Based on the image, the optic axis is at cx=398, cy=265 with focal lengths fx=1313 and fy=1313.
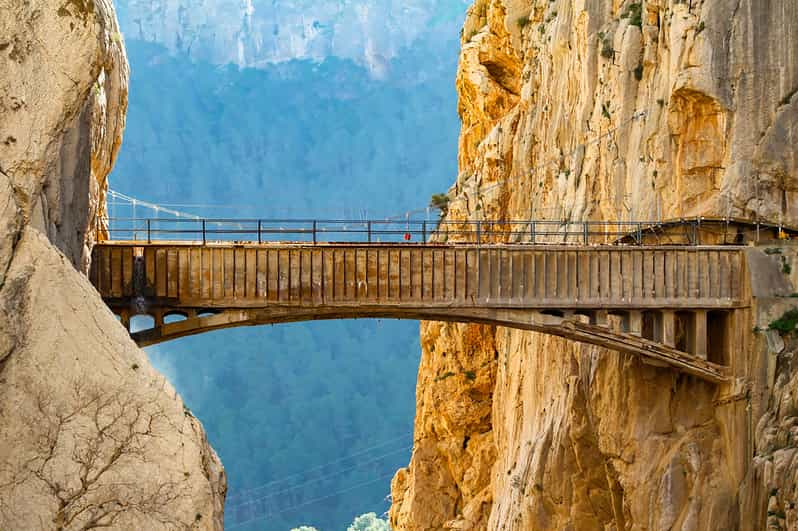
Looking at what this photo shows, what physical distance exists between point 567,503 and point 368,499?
7191 centimetres

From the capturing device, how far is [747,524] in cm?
3077

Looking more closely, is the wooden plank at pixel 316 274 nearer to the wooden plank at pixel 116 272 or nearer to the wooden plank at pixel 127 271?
the wooden plank at pixel 127 271

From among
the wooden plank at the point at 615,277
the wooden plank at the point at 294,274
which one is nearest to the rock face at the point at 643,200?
the wooden plank at the point at 615,277

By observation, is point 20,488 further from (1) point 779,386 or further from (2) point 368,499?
(2) point 368,499

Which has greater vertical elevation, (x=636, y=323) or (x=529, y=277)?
(x=529, y=277)

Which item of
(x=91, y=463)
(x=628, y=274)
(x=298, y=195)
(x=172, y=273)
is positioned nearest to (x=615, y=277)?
(x=628, y=274)

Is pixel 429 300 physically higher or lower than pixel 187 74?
lower

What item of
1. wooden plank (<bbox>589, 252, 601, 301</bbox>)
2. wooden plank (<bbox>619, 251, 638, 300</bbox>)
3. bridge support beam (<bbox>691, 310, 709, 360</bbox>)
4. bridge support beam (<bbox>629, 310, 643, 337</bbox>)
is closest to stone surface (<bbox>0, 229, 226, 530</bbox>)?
wooden plank (<bbox>589, 252, 601, 301</bbox>)

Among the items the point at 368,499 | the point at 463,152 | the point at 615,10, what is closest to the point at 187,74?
the point at 368,499

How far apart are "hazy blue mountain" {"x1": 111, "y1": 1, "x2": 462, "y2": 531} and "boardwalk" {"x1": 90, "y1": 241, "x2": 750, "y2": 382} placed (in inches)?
3174

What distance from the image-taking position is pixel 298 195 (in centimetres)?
13288

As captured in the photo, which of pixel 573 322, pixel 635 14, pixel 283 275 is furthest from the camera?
pixel 635 14

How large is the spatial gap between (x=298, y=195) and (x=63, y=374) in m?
114

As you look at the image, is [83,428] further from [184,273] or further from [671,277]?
[671,277]
